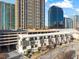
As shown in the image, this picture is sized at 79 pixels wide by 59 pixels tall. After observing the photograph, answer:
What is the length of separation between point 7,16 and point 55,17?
1.33 metres

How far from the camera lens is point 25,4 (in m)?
5.50

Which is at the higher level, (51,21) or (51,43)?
(51,21)

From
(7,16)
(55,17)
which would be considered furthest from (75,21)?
(7,16)

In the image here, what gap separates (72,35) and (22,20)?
4.95 ft

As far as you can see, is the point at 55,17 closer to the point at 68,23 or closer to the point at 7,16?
the point at 68,23

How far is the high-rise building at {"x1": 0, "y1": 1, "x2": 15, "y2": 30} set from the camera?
458cm

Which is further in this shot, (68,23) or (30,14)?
(30,14)

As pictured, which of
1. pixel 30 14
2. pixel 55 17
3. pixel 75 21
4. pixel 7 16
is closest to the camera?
pixel 55 17

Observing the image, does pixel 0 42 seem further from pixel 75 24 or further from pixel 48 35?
pixel 75 24

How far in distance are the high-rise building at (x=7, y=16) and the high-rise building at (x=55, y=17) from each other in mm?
1017

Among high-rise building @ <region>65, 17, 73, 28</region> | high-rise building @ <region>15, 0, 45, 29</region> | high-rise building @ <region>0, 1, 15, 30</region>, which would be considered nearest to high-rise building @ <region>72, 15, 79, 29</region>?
high-rise building @ <region>65, 17, 73, 28</region>

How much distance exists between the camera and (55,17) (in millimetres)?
4379

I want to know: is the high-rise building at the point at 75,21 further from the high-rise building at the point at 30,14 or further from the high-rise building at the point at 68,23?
the high-rise building at the point at 30,14

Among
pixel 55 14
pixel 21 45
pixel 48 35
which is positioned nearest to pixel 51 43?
pixel 48 35
